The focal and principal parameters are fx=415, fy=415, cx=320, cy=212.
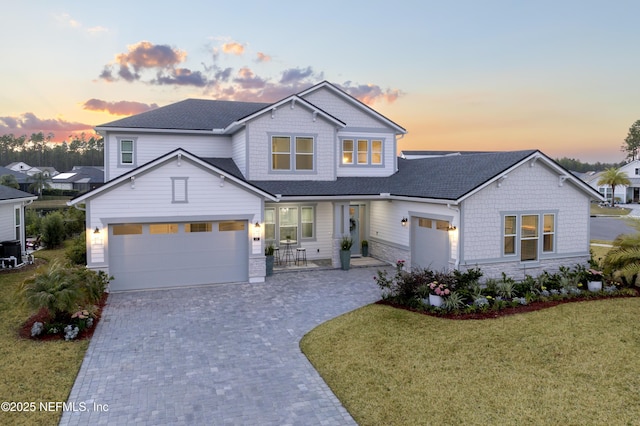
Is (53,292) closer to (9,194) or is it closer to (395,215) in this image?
(9,194)

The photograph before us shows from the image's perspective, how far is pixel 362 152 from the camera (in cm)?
2086

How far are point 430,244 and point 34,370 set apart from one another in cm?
1289

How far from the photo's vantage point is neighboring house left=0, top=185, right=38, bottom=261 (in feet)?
61.1

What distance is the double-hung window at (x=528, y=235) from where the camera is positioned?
15.1m

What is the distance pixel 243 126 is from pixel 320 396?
13436 millimetres

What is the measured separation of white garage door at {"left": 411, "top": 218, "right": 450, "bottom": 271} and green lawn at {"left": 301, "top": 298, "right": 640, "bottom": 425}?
4221 mm

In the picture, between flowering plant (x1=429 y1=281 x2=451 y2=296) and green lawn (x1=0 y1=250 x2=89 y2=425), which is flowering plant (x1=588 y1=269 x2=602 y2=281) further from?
green lawn (x1=0 y1=250 x2=89 y2=425)

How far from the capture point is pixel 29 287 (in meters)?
10.2

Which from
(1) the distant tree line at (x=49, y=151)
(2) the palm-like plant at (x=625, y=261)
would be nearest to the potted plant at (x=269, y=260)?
(2) the palm-like plant at (x=625, y=261)

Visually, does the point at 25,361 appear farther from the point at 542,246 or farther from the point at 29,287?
the point at 542,246

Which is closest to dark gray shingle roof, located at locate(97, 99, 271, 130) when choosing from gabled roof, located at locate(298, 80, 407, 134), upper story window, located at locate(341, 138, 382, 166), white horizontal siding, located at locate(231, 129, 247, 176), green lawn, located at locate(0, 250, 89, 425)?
white horizontal siding, located at locate(231, 129, 247, 176)

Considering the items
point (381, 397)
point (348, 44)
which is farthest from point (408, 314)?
point (348, 44)

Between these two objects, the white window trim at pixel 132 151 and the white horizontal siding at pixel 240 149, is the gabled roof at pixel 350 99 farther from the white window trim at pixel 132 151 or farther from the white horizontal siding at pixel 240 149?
the white window trim at pixel 132 151

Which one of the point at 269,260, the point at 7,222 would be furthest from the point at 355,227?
the point at 7,222
